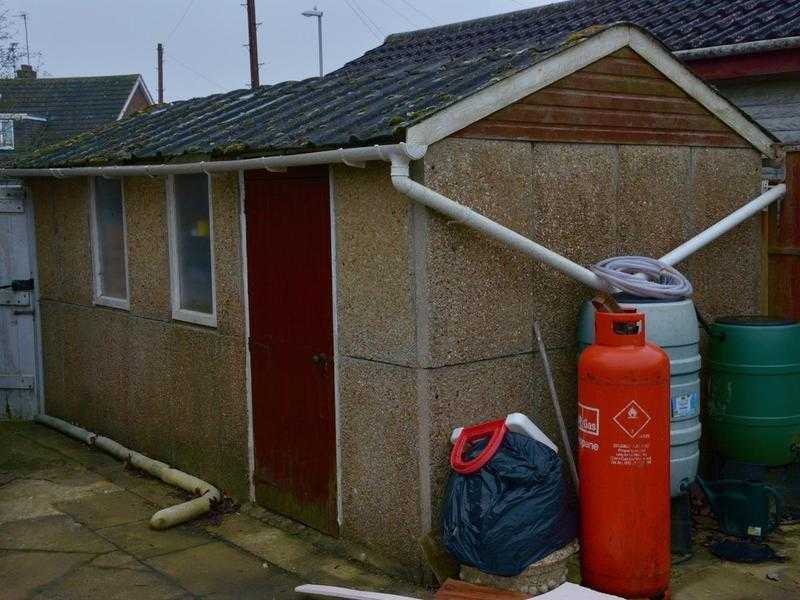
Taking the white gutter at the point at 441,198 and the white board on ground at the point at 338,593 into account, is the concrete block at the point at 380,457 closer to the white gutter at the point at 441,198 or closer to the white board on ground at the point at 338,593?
the white board on ground at the point at 338,593

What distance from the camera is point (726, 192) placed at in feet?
21.4

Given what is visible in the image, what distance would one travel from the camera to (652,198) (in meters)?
6.05

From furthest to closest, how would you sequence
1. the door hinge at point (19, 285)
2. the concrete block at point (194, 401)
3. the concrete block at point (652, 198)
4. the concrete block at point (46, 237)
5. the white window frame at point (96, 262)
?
the door hinge at point (19, 285) → the concrete block at point (46, 237) → the white window frame at point (96, 262) → the concrete block at point (194, 401) → the concrete block at point (652, 198)

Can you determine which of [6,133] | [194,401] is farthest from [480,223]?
[6,133]

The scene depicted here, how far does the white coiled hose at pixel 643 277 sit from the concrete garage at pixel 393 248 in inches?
9.6

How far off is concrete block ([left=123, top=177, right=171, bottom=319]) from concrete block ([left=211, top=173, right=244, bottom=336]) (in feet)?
2.50

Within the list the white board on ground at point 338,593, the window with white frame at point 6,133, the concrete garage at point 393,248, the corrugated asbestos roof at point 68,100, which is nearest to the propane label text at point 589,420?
the concrete garage at point 393,248

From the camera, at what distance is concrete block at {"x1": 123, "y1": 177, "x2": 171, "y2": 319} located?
7352 mm

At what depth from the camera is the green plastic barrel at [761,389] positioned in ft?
19.1

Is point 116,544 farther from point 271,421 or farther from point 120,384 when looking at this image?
point 120,384

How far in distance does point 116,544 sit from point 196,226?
2288 millimetres

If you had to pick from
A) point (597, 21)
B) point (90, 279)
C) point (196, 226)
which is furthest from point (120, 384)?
point (597, 21)

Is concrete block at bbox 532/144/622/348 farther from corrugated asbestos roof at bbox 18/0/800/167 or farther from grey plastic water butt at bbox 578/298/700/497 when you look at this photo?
corrugated asbestos roof at bbox 18/0/800/167

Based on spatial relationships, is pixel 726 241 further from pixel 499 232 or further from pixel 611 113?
pixel 499 232
